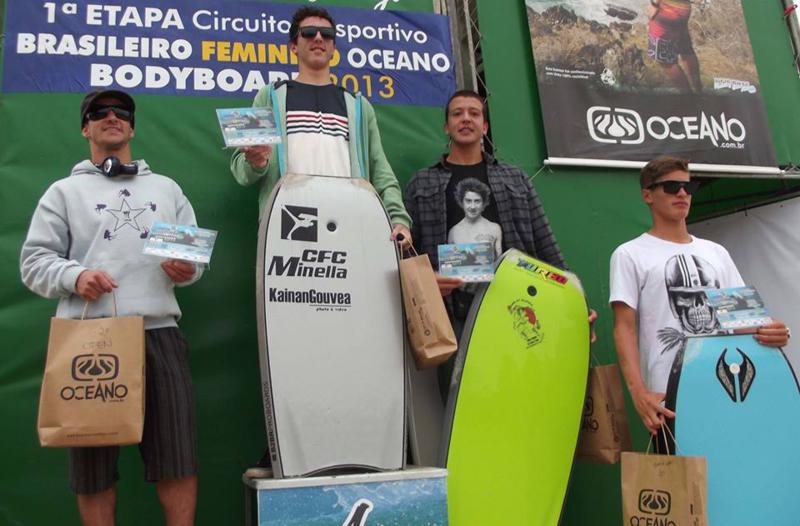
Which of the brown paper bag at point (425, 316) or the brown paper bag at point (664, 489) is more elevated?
the brown paper bag at point (425, 316)

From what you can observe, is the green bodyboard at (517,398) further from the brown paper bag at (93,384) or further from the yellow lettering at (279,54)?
the yellow lettering at (279,54)

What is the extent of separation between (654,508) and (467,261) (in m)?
0.93

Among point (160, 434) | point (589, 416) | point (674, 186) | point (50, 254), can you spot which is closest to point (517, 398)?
point (589, 416)

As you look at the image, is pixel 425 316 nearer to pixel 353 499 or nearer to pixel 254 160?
pixel 353 499

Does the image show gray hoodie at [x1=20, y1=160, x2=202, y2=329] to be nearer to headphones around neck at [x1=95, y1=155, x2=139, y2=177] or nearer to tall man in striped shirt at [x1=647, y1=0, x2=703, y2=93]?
headphones around neck at [x1=95, y1=155, x2=139, y2=177]

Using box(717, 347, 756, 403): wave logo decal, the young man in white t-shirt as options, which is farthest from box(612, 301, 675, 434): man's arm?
box(717, 347, 756, 403): wave logo decal

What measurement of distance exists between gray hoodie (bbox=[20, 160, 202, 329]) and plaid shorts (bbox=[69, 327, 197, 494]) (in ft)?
0.35

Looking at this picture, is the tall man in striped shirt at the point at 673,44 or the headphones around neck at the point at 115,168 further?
the tall man in striped shirt at the point at 673,44

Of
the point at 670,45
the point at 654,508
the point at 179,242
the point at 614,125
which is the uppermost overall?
the point at 670,45

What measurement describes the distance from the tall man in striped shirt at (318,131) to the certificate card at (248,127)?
15cm

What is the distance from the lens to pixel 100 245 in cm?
214

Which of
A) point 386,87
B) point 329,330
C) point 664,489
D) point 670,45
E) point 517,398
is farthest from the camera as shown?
point 670,45

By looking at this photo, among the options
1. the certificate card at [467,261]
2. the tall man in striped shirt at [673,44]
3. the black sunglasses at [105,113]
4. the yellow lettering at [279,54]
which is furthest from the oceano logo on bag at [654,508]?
the tall man in striped shirt at [673,44]

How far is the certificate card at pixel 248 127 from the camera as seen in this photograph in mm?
2215
